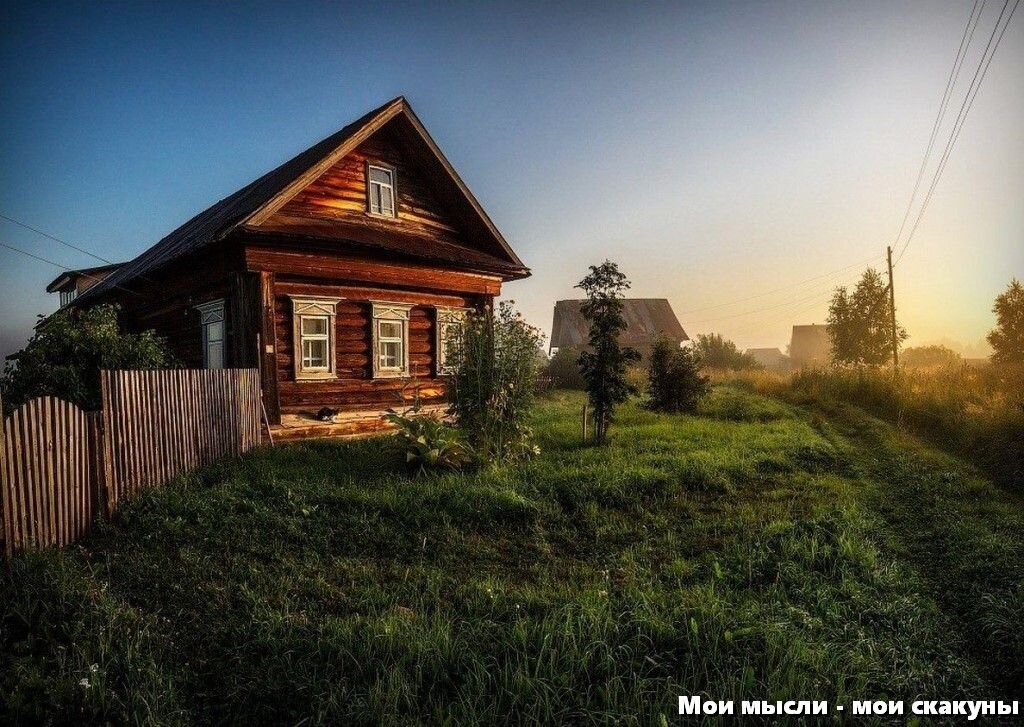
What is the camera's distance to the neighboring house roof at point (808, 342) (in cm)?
7612

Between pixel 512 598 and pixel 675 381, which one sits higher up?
pixel 675 381

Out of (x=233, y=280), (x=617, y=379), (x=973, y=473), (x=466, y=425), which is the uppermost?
(x=233, y=280)

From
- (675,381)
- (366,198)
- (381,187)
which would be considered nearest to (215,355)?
(366,198)

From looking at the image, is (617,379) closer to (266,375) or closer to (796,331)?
(266,375)

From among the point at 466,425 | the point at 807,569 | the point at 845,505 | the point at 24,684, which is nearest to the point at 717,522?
the point at 807,569

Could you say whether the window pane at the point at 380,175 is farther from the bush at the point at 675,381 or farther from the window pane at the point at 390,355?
the bush at the point at 675,381

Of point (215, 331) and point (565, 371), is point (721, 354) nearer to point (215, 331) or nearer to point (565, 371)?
point (565, 371)

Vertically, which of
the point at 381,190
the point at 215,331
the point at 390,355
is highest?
the point at 381,190

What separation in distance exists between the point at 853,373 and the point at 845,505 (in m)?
15.1

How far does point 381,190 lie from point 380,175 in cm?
40

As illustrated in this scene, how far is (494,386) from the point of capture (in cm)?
832

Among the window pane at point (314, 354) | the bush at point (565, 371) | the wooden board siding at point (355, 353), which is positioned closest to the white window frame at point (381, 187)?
the wooden board siding at point (355, 353)

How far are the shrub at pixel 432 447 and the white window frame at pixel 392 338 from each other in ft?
13.8

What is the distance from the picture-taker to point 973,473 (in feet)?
26.1
